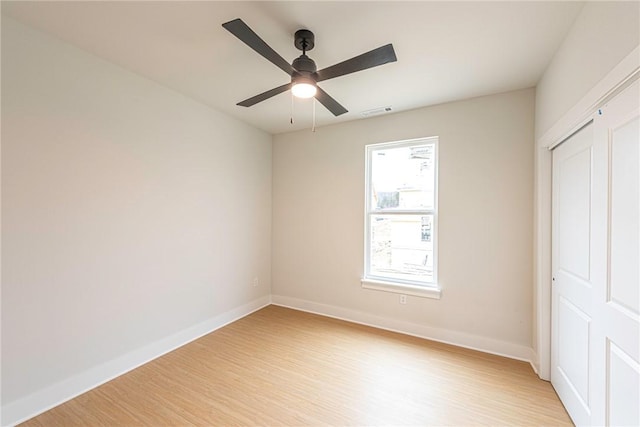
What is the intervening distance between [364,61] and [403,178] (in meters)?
1.96

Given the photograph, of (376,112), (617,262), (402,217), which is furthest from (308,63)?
(402,217)

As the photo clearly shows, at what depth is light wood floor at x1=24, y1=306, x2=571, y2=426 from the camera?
1856 millimetres

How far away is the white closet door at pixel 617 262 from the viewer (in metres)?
1.19

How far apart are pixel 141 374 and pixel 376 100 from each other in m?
3.59

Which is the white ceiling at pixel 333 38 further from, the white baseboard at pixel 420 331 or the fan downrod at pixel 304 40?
the white baseboard at pixel 420 331

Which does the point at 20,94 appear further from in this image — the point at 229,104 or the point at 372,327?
the point at 372,327

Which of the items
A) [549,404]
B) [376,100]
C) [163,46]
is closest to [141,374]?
[163,46]

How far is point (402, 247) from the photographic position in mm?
3352

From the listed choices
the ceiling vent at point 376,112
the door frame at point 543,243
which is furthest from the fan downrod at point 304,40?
the door frame at point 543,243

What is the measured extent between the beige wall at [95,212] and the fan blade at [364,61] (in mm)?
1878

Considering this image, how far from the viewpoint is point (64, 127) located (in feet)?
6.57

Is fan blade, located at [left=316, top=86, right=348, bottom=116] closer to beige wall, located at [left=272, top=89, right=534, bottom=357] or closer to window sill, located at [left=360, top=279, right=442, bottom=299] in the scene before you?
beige wall, located at [left=272, top=89, right=534, bottom=357]

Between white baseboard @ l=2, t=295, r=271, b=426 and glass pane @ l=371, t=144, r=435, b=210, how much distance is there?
8.81 ft

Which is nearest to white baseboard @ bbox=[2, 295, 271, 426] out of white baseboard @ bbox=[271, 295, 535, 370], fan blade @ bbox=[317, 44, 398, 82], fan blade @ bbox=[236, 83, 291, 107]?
white baseboard @ bbox=[271, 295, 535, 370]
